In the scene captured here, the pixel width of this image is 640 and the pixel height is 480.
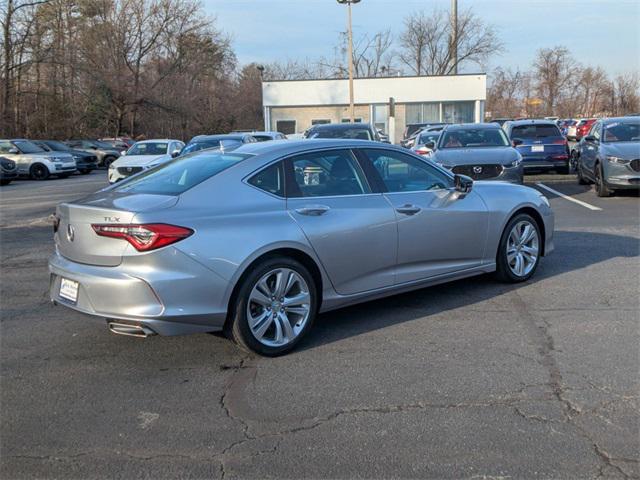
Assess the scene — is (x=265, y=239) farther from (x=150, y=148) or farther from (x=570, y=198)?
(x=150, y=148)

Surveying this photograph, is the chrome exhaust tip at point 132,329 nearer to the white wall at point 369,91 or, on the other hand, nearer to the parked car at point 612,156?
the parked car at point 612,156

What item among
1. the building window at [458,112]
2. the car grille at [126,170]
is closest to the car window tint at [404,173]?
the car grille at [126,170]

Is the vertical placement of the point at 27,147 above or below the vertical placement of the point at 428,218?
above

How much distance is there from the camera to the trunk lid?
4270 millimetres

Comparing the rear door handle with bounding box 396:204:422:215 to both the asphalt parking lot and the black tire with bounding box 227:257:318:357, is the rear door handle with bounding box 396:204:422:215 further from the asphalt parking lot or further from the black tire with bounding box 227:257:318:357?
the black tire with bounding box 227:257:318:357

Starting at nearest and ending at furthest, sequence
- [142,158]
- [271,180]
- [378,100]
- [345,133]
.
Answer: [271,180], [345,133], [142,158], [378,100]

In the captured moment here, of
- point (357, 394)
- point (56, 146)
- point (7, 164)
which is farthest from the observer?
point (56, 146)

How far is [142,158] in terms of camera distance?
59.9 feet

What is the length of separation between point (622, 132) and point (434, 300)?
9.75 meters

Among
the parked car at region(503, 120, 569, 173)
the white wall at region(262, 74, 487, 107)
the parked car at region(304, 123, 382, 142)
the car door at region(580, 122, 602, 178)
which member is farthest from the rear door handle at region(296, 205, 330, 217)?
the white wall at region(262, 74, 487, 107)

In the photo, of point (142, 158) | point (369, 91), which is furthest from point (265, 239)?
point (369, 91)

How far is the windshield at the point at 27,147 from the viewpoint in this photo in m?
25.4

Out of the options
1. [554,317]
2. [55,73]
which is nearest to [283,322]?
[554,317]

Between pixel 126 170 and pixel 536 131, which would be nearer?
pixel 536 131
